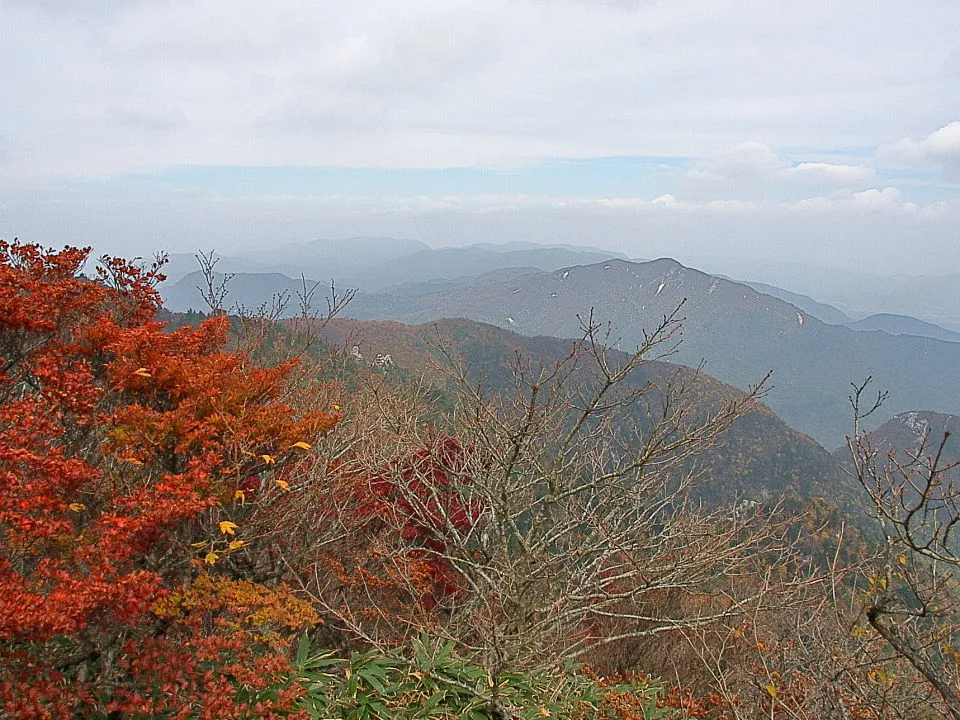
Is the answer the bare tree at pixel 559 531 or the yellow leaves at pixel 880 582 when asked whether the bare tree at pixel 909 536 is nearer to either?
the yellow leaves at pixel 880 582

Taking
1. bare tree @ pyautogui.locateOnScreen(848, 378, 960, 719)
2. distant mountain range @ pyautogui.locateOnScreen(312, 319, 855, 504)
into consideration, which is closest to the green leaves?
bare tree @ pyautogui.locateOnScreen(848, 378, 960, 719)

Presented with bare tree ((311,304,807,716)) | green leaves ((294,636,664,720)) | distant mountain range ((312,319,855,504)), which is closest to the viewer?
green leaves ((294,636,664,720))

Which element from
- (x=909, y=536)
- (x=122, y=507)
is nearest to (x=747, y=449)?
(x=909, y=536)

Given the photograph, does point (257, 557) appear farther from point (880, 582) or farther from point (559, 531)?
point (880, 582)

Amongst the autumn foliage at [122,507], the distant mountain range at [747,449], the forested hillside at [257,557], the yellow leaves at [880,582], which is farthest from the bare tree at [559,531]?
the distant mountain range at [747,449]

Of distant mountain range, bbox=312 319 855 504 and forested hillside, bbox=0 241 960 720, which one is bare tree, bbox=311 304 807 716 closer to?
forested hillside, bbox=0 241 960 720

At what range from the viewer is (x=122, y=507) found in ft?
14.6

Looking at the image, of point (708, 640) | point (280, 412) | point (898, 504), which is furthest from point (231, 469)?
point (708, 640)

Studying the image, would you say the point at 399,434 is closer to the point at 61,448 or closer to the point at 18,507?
the point at 61,448

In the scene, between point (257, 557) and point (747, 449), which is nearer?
point (257, 557)

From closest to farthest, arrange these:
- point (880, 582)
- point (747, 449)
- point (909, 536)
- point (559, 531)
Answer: point (909, 536) < point (880, 582) < point (559, 531) < point (747, 449)

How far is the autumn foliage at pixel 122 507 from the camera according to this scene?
3879 mm

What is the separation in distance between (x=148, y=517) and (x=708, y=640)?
334 inches

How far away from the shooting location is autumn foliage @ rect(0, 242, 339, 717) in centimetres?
388
